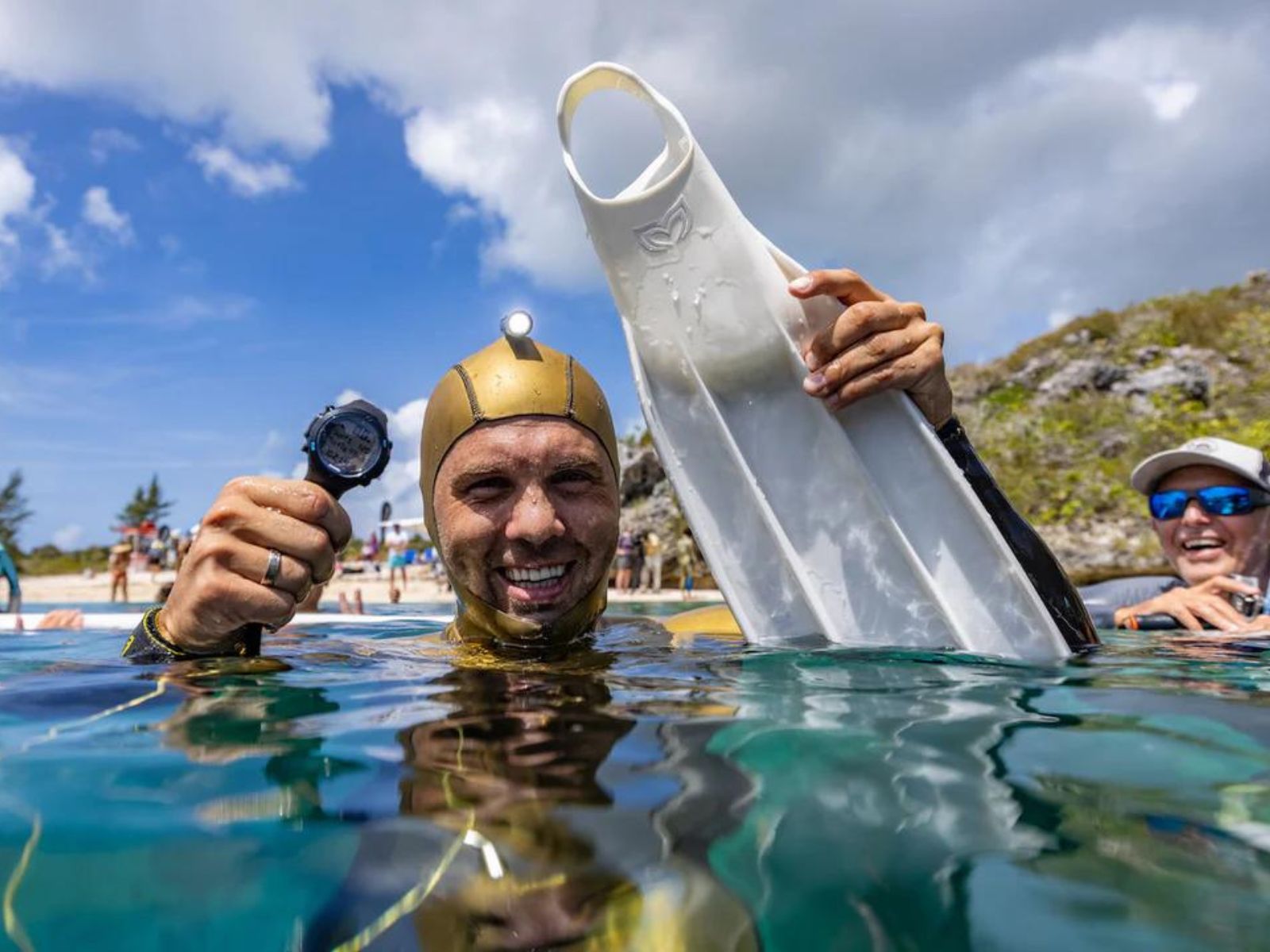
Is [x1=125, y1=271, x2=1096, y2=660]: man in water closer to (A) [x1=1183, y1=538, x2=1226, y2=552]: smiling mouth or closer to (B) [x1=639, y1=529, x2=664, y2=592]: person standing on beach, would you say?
(A) [x1=1183, y1=538, x2=1226, y2=552]: smiling mouth

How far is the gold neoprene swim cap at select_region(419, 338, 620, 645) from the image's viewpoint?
10.1ft

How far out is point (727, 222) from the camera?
2.98m

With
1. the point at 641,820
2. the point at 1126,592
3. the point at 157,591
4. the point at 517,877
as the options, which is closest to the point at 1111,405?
the point at 1126,592

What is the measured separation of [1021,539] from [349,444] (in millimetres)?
2361

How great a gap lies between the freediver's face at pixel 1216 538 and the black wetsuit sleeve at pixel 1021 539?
8.07 ft

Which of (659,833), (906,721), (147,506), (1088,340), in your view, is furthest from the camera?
(147,506)

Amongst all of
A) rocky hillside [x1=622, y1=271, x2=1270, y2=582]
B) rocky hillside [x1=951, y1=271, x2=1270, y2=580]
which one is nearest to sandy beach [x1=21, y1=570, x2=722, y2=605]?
rocky hillside [x1=622, y1=271, x2=1270, y2=582]

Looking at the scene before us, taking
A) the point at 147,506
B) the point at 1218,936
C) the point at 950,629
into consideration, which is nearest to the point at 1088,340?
the point at 950,629

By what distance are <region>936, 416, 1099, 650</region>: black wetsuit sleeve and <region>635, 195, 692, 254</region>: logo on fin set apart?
3.92 feet

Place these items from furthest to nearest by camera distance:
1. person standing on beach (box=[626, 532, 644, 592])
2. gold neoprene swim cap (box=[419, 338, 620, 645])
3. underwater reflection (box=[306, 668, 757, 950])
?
1. person standing on beach (box=[626, 532, 644, 592])
2. gold neoprene swim cap (box=[419, 338, 620, 645])
3. underwater reflection (box=[306, 668, 757, 950])

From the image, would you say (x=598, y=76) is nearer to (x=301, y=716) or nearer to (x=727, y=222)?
(x=727, y=222)

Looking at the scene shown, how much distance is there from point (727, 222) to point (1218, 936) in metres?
2.54

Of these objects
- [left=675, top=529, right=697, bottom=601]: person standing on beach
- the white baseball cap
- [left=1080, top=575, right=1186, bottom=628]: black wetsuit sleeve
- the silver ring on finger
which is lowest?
[left=1080, top=575, right=1186, bottom=628]: black wetsuit sleeve

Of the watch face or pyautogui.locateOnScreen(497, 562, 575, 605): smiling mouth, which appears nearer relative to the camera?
the watch face
